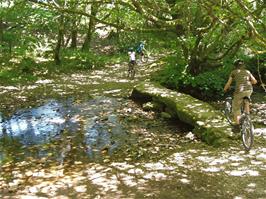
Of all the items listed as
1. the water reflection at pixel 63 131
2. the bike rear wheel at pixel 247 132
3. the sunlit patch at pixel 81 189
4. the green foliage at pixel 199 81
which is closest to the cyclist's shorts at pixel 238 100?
the bike rear wheel at pixel 247 132

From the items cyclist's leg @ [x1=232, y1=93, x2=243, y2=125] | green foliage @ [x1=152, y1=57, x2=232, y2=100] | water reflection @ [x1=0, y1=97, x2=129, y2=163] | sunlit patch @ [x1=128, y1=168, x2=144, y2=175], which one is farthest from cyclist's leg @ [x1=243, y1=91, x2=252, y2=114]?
green foliage @ [x1=152, y1=57, x2=232, y2=100]

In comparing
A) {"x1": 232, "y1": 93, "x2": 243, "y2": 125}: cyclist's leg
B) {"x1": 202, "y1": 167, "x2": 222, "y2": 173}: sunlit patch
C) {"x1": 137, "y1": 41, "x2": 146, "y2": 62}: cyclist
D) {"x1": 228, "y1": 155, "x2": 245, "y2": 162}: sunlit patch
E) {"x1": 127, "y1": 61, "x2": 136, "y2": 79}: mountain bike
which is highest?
{"x1": 137, "y1": 41, "x2": 146, "y2": 62}: cyclist

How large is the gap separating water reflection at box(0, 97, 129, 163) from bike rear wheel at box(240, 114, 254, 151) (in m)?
3.50

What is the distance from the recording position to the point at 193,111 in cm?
1308

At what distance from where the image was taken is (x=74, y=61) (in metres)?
28.8

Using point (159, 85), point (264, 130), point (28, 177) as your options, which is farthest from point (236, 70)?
point (159, 85)

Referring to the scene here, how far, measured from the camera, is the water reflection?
37.1 ft

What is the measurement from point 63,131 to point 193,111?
4.25 meters

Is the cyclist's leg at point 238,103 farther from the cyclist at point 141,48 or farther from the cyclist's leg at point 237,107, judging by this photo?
the cyclist at point 141,48

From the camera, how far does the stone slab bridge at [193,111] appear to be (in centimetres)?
1091

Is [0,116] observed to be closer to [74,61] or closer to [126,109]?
[126,109]

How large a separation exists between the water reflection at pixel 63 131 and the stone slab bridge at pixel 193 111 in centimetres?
145

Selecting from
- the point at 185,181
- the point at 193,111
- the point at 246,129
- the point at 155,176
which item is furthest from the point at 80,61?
the point at 185,181

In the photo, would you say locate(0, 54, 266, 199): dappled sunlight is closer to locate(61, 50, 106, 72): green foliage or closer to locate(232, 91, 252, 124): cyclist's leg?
locate(232, 91, 252, 124): cyclist's leg
